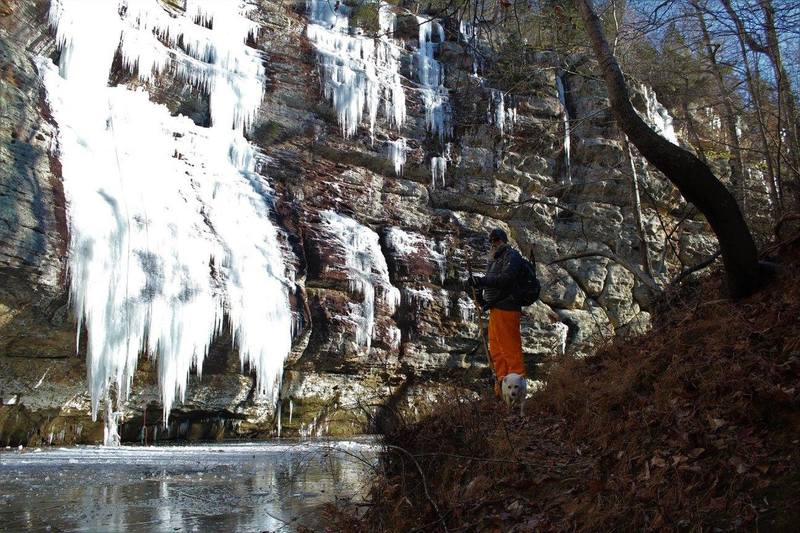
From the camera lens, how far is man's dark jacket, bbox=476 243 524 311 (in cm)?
616

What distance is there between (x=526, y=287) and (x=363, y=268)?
358 inches

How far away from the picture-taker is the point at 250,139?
1614 centimetres

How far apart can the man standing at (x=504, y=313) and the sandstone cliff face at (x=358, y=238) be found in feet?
7.68

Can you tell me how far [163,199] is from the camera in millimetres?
13188

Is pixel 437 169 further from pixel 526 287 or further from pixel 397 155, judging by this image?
pixel 526 287

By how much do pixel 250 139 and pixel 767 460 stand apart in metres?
14.8

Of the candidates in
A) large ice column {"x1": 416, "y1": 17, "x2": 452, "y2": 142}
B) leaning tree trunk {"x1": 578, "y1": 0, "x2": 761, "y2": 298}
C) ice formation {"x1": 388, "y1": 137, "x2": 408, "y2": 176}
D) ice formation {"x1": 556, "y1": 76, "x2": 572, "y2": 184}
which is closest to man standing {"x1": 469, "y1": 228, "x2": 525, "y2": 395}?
leaning tree trunk {"x1": 578, "y1": 0, "x2": 761, "y2": 298}

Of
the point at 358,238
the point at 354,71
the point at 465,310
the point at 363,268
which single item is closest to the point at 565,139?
the point at 354,71

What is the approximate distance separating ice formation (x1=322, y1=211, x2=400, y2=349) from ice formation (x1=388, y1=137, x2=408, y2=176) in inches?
94.1

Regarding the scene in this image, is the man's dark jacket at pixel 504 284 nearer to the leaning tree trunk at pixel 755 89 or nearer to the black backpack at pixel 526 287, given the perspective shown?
the black backpack at pixel 526 287

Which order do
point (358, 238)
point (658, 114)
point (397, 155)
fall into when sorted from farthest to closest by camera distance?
1. point (658, 114)
2. point (397, 155)
3. point (358, 238)

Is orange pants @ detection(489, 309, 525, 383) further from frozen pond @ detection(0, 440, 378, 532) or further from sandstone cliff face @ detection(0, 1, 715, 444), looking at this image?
sandstone cliff face @ detection(0, 1, 715, 444)

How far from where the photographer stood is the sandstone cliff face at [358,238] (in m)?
11.1

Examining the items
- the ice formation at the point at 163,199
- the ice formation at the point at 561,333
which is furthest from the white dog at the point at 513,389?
the ice formation at the point at 561,333
